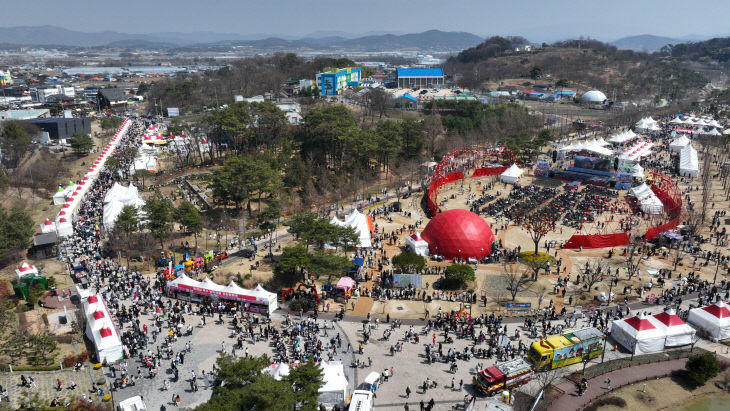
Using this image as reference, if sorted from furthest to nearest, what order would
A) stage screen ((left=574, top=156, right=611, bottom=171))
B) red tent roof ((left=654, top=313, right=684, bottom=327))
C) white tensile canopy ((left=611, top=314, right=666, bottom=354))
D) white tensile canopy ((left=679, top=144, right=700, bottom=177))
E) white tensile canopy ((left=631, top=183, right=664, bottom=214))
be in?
white tensile canopy ((left=679, top=144, right=700, bottom=177))
stage screen ((left=574, top=156, right=611, bottom=171))
white tensile canopy ((left=631, top=183, right=664, bottom=214))
red tent roof ((left=654, top=313, right=684, bottom=327))
white tensile canopy ((left=611, top=314, right=666, bottom=354))

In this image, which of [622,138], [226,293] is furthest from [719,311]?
[622,138]

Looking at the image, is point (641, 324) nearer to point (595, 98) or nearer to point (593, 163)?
point (593, 163)

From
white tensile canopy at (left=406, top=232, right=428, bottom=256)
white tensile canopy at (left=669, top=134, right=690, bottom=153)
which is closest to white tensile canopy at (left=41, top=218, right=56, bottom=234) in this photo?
white tensile canopy at (left=406, top=232, right=428, bottom=256)

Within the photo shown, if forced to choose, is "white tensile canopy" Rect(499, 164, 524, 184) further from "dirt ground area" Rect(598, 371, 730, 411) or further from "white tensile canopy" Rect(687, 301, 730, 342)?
"dirt ground area" Rect(598, 371, 730, 411)

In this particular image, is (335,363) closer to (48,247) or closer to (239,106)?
(48,247)

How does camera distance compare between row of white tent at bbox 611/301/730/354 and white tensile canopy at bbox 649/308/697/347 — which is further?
white tensile canopy at bbox 649/308/697/347

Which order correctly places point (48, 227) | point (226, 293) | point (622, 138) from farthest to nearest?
point (622, 138)
point (48, 227)
point (226, 293)
